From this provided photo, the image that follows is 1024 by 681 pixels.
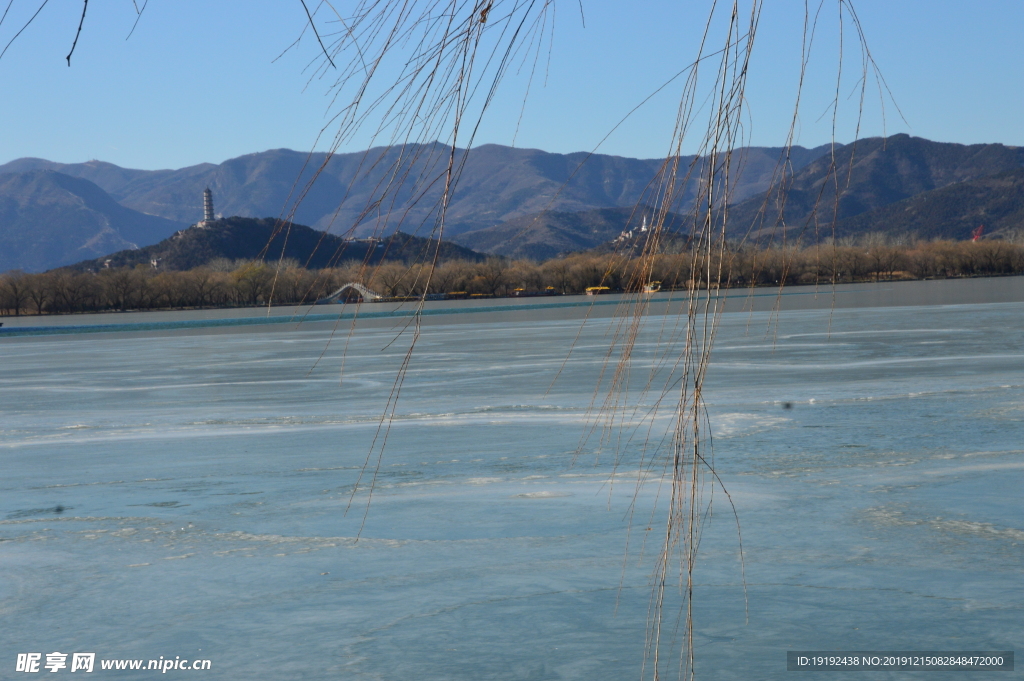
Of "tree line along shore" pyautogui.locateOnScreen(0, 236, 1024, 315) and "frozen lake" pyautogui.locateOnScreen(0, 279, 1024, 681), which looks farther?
"tree line along shore" pyautogui.locateOnScreen(0, 236, 1024, 315)

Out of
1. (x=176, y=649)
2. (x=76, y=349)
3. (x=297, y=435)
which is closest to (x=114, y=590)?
(x=176, y=649)

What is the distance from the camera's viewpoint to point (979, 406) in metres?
9.38

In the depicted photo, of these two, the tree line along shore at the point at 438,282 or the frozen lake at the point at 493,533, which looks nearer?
the frozen lake at the point at 493,533

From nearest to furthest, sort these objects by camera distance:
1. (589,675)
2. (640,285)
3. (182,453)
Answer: (640,285) → (589,675) → (182,453)

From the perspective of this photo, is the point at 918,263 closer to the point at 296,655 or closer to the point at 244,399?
the point at 244,399

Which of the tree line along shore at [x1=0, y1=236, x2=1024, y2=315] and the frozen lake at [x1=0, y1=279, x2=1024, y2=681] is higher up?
the tree line along shore at [x1=0, y1=236, x2=1024, y2=315]

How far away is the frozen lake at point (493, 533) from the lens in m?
3.87

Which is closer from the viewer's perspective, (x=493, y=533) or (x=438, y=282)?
(x=493, y=533)

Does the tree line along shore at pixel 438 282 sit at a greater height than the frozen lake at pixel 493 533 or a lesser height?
greater

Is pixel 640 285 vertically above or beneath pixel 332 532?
Result: above

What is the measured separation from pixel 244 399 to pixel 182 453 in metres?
4.26

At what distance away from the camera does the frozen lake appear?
12.7 ft

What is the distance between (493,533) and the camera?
5516mm

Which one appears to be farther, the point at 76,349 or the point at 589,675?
the point at 76,349
